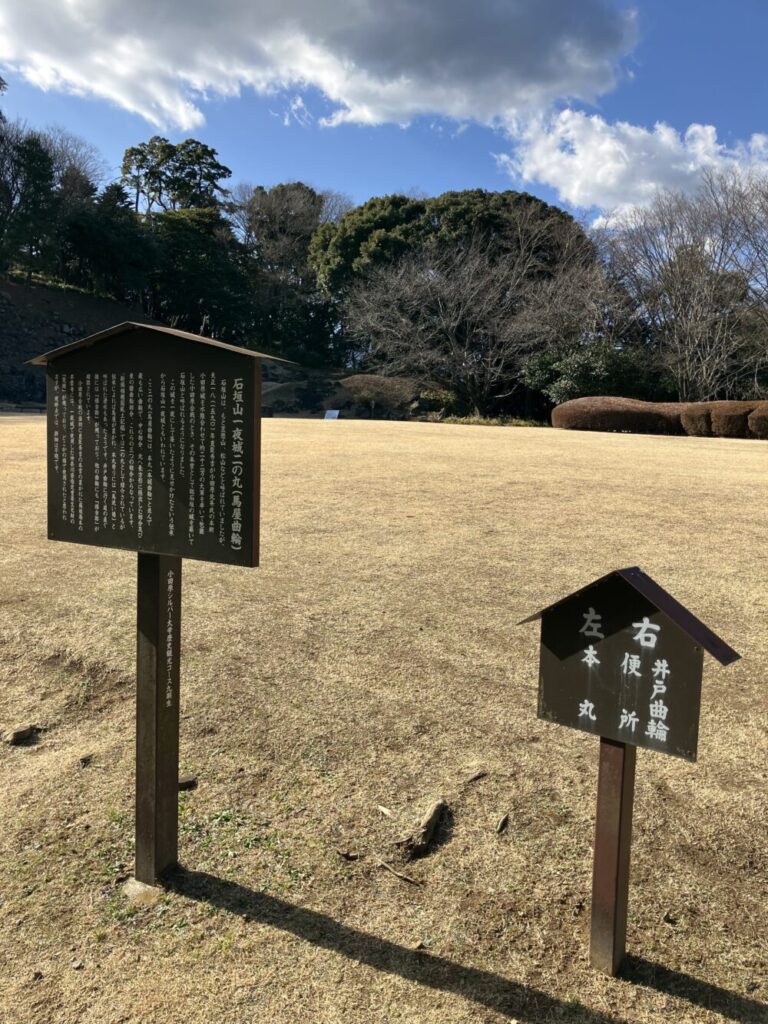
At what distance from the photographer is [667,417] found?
17875 mm

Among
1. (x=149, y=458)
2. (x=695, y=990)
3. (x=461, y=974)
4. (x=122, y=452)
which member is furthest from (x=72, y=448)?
(x=695, y=990)

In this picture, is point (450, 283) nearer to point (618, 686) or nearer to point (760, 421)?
point (760, 421)

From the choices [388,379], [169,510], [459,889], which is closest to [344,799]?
[459,889]

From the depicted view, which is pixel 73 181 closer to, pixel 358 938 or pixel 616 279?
pixel 616 279

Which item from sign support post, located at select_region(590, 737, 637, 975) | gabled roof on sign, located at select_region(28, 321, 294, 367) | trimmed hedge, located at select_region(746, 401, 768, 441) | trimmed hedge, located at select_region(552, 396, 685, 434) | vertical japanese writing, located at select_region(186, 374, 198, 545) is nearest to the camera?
sign support post, located at select_region(590, 737, 637, 975)

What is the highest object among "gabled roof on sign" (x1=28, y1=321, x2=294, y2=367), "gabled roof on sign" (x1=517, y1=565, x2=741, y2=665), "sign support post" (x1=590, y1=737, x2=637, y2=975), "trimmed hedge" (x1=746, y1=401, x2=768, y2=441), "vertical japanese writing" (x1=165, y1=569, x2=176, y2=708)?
"trimmed hedge" (x1=746, y1=401, x2=768, y2=441)

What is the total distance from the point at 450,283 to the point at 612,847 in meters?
24.4

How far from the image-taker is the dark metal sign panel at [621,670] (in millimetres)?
1641

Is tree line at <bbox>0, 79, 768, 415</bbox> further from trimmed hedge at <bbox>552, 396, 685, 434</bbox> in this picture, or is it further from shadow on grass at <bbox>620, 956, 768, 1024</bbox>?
shadow on grass at <bbox>620, 956, 768, 1024</bbox>

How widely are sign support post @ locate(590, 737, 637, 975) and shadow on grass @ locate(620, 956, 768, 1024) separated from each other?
7 centimetres

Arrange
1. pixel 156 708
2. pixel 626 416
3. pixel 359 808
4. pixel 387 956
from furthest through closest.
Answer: pixel 626 416, pixel 359 808, pixel 156 708, pixel 387 956

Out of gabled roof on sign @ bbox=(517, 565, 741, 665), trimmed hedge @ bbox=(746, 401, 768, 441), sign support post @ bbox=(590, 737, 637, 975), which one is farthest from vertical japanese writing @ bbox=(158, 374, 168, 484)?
trimmed hedge @ bbox=(746, 401, 768, 441)

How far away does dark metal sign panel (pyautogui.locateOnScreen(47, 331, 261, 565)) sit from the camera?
1.93 meters

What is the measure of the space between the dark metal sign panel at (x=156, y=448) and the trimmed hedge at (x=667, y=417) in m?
17.1
